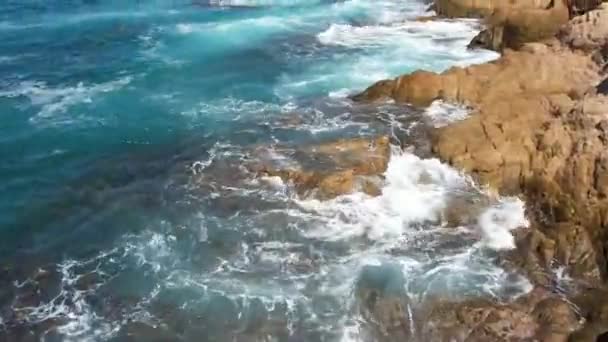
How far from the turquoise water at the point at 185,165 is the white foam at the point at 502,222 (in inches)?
46.7

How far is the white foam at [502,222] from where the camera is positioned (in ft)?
83.3

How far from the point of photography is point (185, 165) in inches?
1250

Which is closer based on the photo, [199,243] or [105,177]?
[199,243]

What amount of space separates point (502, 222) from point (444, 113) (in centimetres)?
889

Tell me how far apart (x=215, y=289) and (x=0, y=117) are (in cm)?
2109

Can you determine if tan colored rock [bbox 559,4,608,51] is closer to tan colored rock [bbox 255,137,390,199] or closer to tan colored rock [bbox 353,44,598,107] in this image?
tan colored rock [bbox 353,44,598,107]

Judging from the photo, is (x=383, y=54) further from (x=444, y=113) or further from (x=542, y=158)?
(x=542, y=158)

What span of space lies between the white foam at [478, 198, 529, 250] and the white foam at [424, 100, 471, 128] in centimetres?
641

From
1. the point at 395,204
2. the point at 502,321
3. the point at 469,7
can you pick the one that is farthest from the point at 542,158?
the point at 469,7

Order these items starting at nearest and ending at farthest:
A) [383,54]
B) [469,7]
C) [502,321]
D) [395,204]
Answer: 1. [502,321]
2. [395,204]
3. [383,54]
4. [469,7]

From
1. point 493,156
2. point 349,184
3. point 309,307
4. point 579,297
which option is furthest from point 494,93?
point 309,307

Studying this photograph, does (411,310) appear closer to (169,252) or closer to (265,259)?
(265,259)

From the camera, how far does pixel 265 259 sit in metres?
25.2

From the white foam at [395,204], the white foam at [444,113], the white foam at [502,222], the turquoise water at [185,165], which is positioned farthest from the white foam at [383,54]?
the white foam at [502,222]
